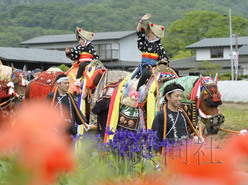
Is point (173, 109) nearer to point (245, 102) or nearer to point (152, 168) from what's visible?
point (152, 168)

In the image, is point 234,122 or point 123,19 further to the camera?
point 123,19

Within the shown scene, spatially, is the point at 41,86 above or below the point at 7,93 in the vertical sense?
above

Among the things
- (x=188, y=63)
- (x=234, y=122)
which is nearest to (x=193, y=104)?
(x=234, y=122)

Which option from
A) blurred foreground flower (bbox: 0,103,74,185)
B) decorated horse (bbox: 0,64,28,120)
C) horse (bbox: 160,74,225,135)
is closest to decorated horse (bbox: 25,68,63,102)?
decorated horse (bbox: 0,64,28,120)

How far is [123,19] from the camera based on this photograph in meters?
100

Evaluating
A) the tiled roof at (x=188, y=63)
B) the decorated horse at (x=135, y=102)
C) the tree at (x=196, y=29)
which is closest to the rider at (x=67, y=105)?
the decorated horse at (x=135, y=102)

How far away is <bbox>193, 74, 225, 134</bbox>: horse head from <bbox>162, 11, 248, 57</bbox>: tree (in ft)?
190

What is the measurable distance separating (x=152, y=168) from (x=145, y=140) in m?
0.83

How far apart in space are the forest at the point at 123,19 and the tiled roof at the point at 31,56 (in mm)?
24705

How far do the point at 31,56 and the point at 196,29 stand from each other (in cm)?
3910

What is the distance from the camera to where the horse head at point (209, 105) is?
622 cm

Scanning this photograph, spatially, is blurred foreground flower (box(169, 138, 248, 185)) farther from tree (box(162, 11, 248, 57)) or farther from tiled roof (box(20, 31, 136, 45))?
tree (box(162, 11, 248, 57))

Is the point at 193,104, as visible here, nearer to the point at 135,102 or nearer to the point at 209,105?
the point at 209,105

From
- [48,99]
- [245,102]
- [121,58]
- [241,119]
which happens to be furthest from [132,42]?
[48,99]
